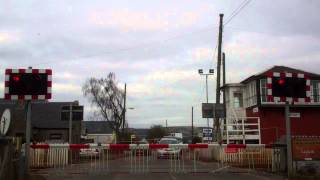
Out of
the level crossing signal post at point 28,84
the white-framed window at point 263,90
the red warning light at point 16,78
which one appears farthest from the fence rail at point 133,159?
the white-framed window at point 263,90

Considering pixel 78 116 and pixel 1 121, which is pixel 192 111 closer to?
pixel 78 116

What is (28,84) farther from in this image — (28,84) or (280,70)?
(280,70)

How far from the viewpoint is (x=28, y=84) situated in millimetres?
18141

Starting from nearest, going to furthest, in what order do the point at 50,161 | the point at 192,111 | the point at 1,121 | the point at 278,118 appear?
the point at 1,121 → the point at 50,161 → the point at 278,118 → the point at 192,111

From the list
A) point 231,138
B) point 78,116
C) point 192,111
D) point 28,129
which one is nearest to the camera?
point 28,129

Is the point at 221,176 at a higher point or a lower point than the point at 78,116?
lower

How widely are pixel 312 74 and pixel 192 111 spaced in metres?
60.9

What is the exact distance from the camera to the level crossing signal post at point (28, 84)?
18062 millimetres

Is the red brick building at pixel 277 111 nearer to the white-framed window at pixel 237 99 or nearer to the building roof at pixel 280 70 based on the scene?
the building roof at pixel 280 70

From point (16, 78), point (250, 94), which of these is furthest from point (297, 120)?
point (16, 78)

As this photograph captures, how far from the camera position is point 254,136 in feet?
132

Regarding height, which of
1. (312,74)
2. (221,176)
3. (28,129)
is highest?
(312,74)

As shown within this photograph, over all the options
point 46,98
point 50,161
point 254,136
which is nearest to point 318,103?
point 254,136

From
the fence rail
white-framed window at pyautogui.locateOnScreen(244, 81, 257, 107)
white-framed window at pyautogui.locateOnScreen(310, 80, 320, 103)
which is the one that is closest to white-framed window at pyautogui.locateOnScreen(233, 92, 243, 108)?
white-framed window at pyautogui.locateOnScreen(244, 81, 257, 107)
